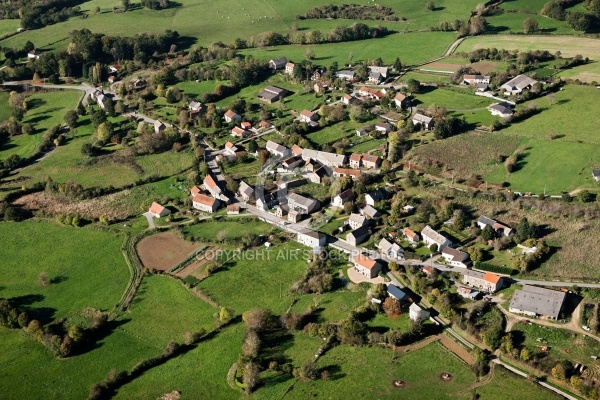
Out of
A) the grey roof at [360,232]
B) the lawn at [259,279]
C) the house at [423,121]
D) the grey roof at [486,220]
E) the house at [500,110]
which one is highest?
the house at [500,110]

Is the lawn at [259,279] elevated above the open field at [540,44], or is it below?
below

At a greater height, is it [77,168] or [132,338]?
[77,168]

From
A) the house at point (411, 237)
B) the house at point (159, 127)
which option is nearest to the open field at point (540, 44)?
the house at point (159, 127)

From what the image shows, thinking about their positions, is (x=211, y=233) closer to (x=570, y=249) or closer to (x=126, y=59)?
(x=570, y=249)

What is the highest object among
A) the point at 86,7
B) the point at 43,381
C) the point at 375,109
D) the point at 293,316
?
the point at 86,7

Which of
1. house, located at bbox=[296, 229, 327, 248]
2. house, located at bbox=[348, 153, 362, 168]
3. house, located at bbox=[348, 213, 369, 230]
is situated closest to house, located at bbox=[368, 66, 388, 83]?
house, located at bbox=[348, 153, 362, 168]

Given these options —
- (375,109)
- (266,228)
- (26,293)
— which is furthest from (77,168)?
(375,109)

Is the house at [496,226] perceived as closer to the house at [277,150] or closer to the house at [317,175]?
the house at [317,175]

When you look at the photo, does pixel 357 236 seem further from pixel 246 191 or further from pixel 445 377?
pixel 445 377
